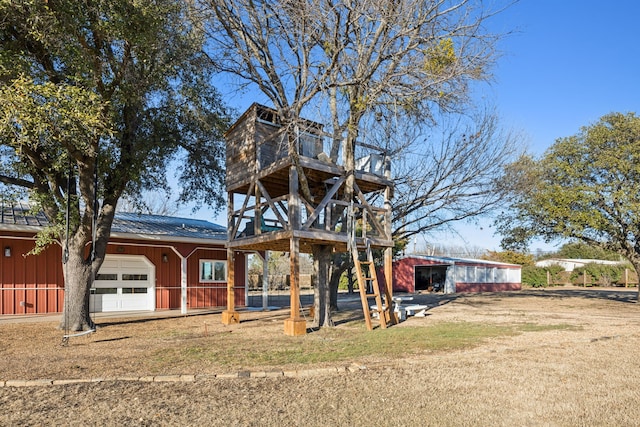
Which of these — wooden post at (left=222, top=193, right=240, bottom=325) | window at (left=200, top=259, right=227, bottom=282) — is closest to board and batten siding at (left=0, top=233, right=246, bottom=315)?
window at (left=200, top=259, right=227, bottom=282)

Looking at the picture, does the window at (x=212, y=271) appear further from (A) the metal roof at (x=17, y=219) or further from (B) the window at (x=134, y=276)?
(A) the metal roof at (x=17, y=219)

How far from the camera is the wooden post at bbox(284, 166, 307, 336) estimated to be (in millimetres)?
10359

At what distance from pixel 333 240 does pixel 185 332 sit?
13.3 feet

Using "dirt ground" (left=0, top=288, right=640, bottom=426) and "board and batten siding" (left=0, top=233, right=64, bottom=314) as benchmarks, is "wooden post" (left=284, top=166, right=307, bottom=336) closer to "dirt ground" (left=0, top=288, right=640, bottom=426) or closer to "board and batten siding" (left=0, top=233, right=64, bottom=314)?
"dirt ground" (left=0, top=288, right=640, bottom=426)

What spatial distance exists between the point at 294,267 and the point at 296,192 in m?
1.74

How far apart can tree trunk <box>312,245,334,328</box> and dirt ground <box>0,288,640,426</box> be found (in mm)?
3898

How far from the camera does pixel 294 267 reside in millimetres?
10883

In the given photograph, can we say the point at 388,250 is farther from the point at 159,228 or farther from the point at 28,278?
the point at 28,278

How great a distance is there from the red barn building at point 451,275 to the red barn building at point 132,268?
19.1 meters

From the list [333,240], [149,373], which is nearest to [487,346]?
[333,240]

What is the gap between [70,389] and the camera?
17.5ft

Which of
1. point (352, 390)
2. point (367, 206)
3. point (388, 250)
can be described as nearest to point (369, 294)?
point (388, 250)

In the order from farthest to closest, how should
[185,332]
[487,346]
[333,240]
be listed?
[333,240] → [185,332] → [487,346]

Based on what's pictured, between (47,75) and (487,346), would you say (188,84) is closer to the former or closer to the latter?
(47,75)
